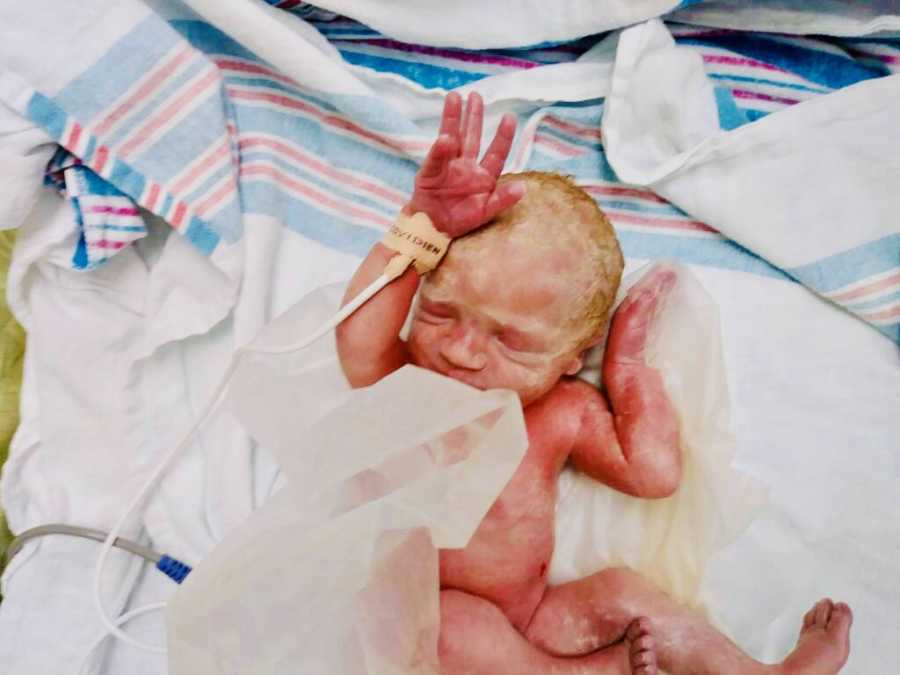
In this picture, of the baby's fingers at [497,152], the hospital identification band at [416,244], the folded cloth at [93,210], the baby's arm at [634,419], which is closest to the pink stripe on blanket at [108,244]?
the folded cloth at [93,210]

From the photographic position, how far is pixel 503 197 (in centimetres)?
83

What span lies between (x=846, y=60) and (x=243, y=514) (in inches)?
38.3

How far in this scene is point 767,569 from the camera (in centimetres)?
105

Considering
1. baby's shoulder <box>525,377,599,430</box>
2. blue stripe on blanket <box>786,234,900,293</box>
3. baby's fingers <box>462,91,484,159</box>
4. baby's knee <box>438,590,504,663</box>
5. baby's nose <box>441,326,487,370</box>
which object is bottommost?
baby's knee <box>438,590,504,663</box>

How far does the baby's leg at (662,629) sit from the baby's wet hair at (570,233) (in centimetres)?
30

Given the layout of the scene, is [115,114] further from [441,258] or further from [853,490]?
[853,490]

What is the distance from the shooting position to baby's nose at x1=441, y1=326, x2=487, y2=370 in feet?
2.92

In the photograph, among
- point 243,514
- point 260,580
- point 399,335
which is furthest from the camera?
point 243,514

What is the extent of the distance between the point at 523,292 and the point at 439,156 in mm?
159

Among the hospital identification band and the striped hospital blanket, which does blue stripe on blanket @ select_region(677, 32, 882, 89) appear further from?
the hospital identification band

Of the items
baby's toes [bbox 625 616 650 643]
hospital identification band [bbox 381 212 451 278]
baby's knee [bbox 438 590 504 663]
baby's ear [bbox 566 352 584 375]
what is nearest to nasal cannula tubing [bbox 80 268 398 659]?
hospital identification band [bbox 381 212 451 278]

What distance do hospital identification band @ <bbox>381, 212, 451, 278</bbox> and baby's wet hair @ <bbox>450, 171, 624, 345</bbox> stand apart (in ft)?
0.07

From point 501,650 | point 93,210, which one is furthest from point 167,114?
point 501,650

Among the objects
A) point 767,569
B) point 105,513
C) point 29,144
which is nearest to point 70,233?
point 29,144
